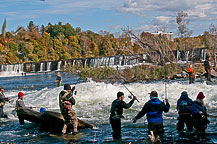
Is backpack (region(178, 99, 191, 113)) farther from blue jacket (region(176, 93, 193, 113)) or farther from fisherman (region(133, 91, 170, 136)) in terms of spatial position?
fisherman (region(133, 91, 170, 136))

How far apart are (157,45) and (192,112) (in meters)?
22.5

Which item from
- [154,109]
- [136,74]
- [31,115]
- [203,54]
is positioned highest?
[203,54]

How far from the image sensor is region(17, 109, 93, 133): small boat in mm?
12137

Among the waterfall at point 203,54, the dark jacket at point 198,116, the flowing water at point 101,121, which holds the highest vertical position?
the waterfall at point 203,54

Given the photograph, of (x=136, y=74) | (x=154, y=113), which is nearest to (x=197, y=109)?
(x=154, y=113)

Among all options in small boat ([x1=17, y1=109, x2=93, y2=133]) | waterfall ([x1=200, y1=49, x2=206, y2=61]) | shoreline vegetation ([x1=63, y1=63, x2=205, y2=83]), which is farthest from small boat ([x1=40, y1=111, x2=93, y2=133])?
waterfall ([x1=200, y1=49, x2=206, y2=61])

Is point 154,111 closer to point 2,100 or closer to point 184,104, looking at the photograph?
point 184,104

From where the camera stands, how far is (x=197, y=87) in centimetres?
2178

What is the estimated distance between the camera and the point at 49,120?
40.6ft

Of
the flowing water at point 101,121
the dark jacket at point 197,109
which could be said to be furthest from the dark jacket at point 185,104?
the flowing water at point 101,121

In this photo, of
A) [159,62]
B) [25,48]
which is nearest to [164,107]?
[159,62]

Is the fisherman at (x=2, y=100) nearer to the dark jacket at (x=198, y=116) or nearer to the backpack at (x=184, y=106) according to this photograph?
the backpack at (x=184, y=106)

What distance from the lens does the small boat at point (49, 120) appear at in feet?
39.8

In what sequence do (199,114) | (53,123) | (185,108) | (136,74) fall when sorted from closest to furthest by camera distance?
1. (199,114)
2. (185,108)
3. (53,123)
4. (136,74)
